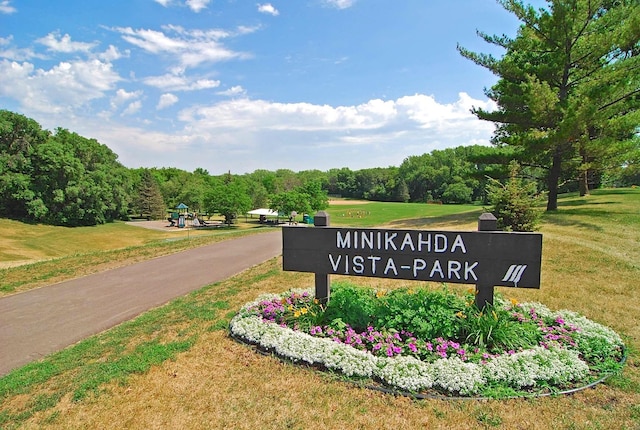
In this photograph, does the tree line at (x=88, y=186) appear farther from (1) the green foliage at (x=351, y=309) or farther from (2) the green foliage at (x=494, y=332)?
(1) the green foliage at (x=351, y=309)

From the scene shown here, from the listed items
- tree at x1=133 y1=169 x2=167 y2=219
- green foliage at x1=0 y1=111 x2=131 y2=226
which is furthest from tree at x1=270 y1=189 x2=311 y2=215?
tree at x1=133 y1=169 x2=167 y2=219

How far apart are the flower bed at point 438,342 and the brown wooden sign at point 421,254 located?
50 cm

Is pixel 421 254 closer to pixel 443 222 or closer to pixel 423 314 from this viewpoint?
pixel 423 314

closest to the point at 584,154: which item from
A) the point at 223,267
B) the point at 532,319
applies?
the point at 532,319

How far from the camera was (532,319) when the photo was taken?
5.61 meters

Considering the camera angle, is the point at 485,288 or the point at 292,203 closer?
the point at 485,288

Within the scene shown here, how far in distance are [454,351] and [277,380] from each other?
2245mm

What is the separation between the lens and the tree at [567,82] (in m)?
15.4

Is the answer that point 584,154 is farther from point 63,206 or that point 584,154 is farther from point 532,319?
point 63,206

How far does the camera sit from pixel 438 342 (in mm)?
4723

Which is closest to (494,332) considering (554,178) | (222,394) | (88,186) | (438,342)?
(438,342)

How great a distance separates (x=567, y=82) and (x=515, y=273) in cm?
1827

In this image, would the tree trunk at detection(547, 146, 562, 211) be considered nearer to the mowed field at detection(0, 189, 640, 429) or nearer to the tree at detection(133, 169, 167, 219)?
the mowed field at detection(0, 189, 640, 429)

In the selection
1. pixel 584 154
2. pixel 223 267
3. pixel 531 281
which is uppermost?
pixel 584 154
